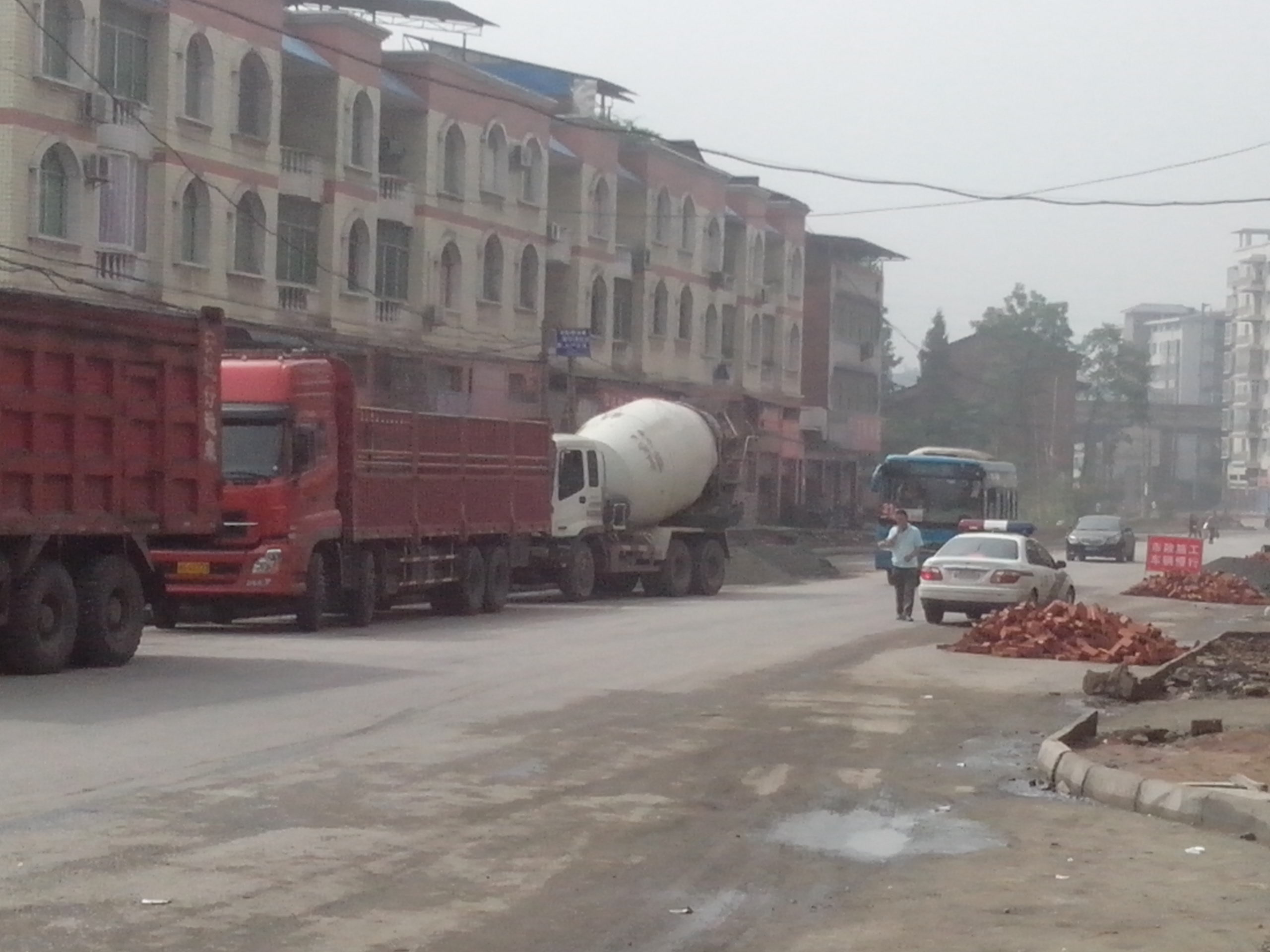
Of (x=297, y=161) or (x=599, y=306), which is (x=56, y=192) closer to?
(x=297, y=161)

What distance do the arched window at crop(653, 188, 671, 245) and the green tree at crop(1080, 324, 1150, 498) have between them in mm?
66933

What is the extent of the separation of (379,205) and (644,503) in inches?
576

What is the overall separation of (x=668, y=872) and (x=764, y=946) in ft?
5.05

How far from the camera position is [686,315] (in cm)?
6881

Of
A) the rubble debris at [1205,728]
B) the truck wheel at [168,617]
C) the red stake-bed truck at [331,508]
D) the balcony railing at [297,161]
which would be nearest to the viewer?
the rubble debris at [1205,728]

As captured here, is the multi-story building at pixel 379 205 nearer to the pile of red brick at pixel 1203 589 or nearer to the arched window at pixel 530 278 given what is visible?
the arched window at pixel 530 278

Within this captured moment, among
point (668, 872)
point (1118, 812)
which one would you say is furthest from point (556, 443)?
point (668, 872)

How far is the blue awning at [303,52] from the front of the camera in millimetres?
44156

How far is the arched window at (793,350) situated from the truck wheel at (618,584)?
41.8 meters

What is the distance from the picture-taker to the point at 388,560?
89.0 ft

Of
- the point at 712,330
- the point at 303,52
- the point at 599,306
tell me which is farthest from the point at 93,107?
the point at 712,330

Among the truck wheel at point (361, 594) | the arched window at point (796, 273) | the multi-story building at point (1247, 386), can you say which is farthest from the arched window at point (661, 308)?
the multi-story building at point (1247, 386)

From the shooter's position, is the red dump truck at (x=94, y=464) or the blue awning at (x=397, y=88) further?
the blue awning at (x=397, y=88)

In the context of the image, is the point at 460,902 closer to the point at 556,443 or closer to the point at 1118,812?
the point at 1118,812
